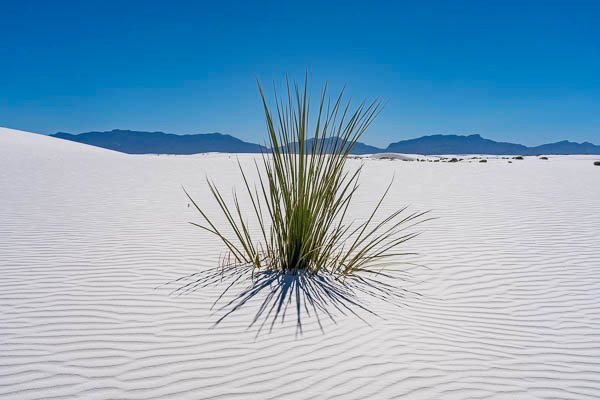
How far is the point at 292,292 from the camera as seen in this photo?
3695 mm

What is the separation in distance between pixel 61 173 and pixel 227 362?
12.1 meters

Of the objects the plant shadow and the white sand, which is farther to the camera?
the plant shadow

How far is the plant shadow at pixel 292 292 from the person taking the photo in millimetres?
3311

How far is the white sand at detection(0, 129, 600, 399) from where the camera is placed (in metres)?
2.42

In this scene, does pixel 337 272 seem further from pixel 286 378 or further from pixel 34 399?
pixel 34 399

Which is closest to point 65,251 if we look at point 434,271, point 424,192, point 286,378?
point 286,378

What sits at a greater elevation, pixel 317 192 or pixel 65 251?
pixel 317 192

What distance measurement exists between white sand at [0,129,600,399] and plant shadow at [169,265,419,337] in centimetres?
13

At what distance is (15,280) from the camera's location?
12.8ft

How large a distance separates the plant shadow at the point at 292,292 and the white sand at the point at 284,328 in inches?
5.0

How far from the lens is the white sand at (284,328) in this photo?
2.42m

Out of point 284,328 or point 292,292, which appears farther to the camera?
point 292,292

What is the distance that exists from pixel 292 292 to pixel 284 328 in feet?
2.08

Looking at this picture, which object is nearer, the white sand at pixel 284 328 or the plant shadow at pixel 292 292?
the white sand at pixel 284 328
